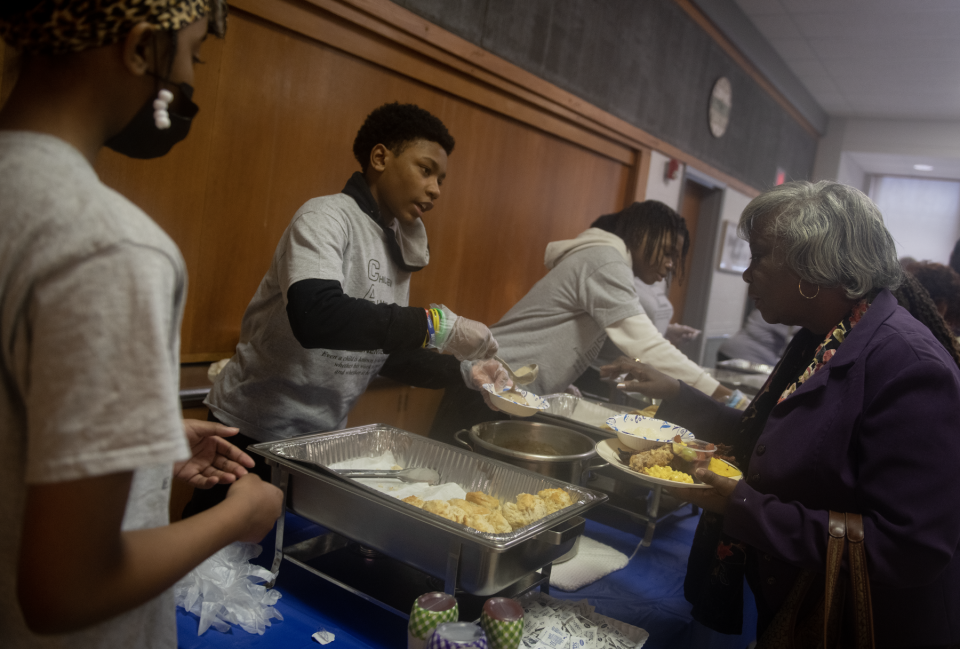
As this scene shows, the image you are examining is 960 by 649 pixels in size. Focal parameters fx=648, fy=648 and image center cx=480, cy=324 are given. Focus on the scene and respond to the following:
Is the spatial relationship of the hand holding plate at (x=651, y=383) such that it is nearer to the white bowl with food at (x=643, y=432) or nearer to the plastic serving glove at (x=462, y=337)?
the white bowl with food at (x=643, y=432)

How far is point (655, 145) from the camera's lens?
4691mm

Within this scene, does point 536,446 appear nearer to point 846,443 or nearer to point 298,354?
point 298,354

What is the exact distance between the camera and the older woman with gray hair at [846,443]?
1110 mm

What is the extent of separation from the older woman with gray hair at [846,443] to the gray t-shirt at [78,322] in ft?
3.59

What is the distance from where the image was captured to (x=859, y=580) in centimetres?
113

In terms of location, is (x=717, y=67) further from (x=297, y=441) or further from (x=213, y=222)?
(x=297, y=441)

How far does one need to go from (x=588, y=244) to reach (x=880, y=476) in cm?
156

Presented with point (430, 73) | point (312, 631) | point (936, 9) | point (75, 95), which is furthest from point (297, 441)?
point (936, 9)

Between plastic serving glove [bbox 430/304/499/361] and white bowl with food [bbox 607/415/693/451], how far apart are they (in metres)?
0.40

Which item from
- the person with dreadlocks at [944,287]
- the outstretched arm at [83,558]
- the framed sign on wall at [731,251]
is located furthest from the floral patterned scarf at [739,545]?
the framed sign on wall at [731,251]

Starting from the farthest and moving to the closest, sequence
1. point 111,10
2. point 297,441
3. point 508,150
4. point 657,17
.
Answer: point 657,17
point 508,150
point 297,441
point 111,10

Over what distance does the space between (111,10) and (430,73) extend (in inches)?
96.9

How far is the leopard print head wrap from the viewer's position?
0.51 m

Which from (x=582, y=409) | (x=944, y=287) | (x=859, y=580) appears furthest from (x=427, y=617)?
(x=944, y=287)
